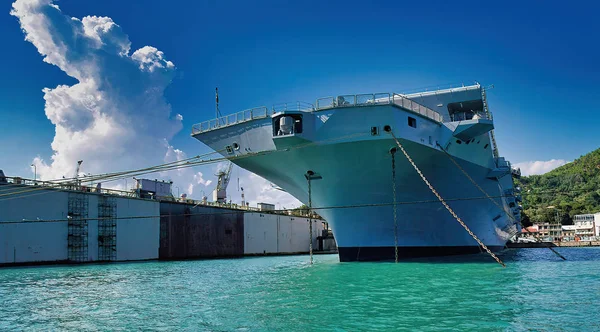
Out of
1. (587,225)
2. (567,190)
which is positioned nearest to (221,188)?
(587,225)

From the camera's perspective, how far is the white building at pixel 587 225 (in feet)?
270

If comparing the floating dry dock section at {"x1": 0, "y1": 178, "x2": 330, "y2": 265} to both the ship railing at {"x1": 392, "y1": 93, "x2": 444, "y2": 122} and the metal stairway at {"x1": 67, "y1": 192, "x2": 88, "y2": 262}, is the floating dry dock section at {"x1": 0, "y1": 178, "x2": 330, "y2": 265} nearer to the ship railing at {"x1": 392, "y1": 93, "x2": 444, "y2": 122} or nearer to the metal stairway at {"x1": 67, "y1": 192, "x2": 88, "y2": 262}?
the metal stairway at {"x1": 67, "y1": 192, "x2": 88, "y2": 262}

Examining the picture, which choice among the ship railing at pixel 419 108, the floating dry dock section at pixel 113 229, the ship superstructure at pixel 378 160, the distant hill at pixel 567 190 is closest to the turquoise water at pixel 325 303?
the ship superstructure at pixel 378 160

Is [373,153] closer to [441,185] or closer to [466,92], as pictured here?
[441,185]

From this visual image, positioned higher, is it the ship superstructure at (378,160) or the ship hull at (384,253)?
the ship superstructure at (378,160)

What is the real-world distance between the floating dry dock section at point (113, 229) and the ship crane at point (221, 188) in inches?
215

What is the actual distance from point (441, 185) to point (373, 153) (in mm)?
4041

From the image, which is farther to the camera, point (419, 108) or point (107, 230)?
point (107, 230)

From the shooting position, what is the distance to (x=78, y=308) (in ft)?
32.1

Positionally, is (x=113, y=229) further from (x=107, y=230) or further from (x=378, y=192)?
(x=378, y=192)

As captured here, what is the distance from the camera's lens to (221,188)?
4797 centimetres

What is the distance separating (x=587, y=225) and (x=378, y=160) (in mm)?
85535

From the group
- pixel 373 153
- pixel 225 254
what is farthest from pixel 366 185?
pixel 225 254

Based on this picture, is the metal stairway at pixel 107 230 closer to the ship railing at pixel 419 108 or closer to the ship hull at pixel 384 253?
the ship hull at pixel 384 253
